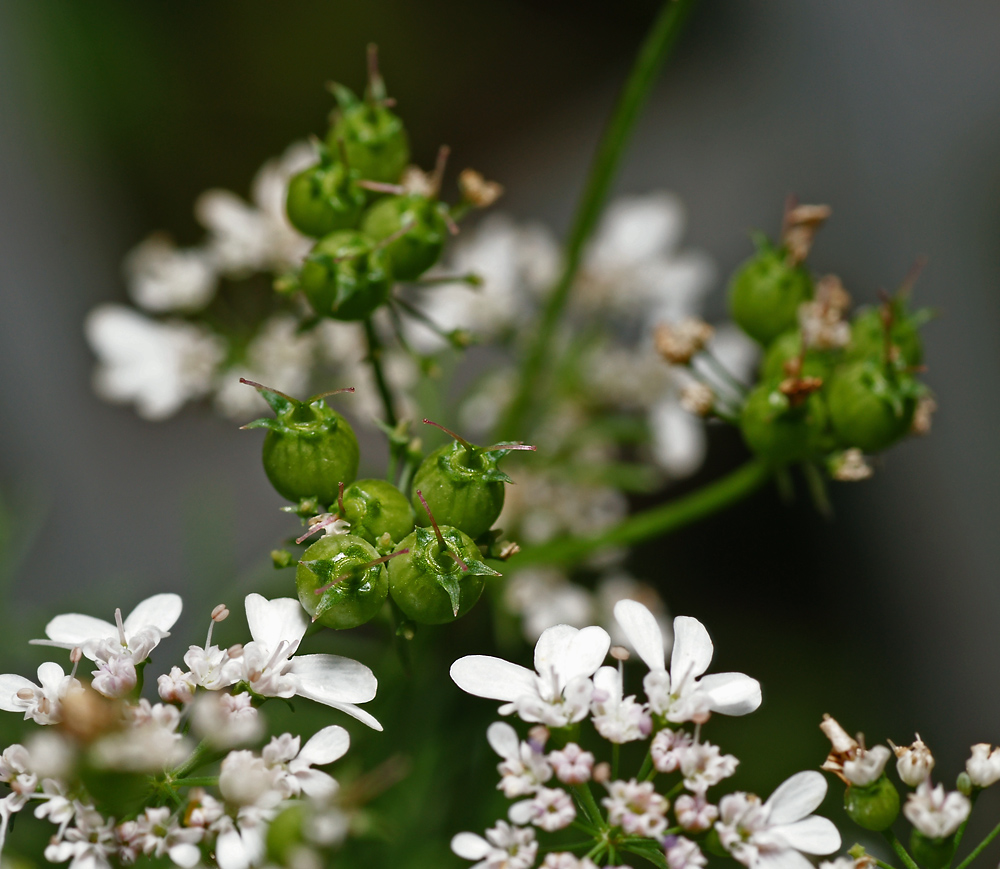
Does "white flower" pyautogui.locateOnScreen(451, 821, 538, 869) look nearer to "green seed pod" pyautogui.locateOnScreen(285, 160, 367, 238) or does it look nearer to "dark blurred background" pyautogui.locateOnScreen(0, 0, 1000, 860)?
Answer: "green seed pod" pyautogui.locateOnScreen(285, 160, 367, 238)

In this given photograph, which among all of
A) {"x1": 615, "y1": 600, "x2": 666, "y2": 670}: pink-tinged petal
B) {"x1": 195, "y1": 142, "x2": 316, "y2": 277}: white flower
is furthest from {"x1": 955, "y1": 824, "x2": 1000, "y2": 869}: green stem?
{"x1": 195, "y1": 142, "x2": 316, "y2": 277}: white flower

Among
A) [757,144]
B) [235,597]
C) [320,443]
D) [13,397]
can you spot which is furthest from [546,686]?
[757,144]

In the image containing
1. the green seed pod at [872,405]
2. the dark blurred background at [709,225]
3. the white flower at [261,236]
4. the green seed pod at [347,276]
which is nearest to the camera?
the green seed pod at [347,276]

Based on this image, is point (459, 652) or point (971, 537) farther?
point (971, 537)

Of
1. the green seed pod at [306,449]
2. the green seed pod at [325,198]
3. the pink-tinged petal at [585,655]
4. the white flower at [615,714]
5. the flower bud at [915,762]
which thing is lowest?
the flower bud at [915,762]

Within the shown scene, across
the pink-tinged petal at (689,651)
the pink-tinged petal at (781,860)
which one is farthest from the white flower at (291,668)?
the pink-tinged petal at (781,860)

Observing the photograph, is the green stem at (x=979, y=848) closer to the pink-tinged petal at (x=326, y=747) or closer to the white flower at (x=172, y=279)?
the pink-tinged petal at (x=326, y=747)

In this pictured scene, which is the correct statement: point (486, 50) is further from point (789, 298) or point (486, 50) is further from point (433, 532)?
point (433, 532)
